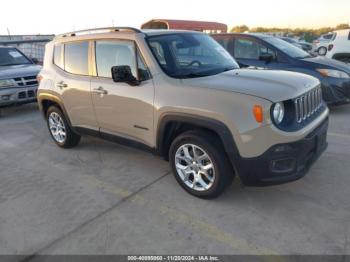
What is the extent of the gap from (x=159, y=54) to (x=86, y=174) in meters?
1.89

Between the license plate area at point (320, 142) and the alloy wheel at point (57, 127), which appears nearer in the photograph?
the license plate area at point (320, 142)

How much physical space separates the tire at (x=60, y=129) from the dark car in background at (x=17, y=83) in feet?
9.01

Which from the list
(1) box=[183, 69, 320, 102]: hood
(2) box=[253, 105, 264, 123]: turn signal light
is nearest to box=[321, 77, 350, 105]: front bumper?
(1) box=[183, 69, 320, 102]: hood

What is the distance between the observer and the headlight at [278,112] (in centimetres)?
302

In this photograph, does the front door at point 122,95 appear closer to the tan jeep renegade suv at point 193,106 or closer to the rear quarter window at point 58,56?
the tan jeep renegade suv at point 193,106

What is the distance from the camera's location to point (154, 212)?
343cm

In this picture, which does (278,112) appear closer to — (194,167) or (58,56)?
(194,167)

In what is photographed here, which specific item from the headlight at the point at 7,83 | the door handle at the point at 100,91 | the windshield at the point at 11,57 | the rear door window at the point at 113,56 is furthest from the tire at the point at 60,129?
the windshield at the point at 11,57

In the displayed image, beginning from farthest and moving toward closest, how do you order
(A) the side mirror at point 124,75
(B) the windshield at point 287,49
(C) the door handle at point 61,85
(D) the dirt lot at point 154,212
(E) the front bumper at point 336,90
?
(B) the windshield at point 287,49
(E) the front bumper at point 336,90
(C) the door handle at point 61,85
(A) the side mirror at point 124,75
(D) the dirt lot at point 154,212

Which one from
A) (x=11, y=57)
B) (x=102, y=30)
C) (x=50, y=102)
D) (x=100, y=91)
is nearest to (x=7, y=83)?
(x=11, y=57)

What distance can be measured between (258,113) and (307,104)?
0.79 metres

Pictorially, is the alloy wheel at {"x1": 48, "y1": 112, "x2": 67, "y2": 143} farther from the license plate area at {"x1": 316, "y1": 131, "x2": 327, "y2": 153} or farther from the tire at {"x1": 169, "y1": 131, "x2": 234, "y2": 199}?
the license plate area at {"x1": 316, "y1": 131, "x2": 327, "y2": 153}

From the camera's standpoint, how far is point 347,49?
11.1 metres

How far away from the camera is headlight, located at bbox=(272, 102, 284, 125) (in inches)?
119
